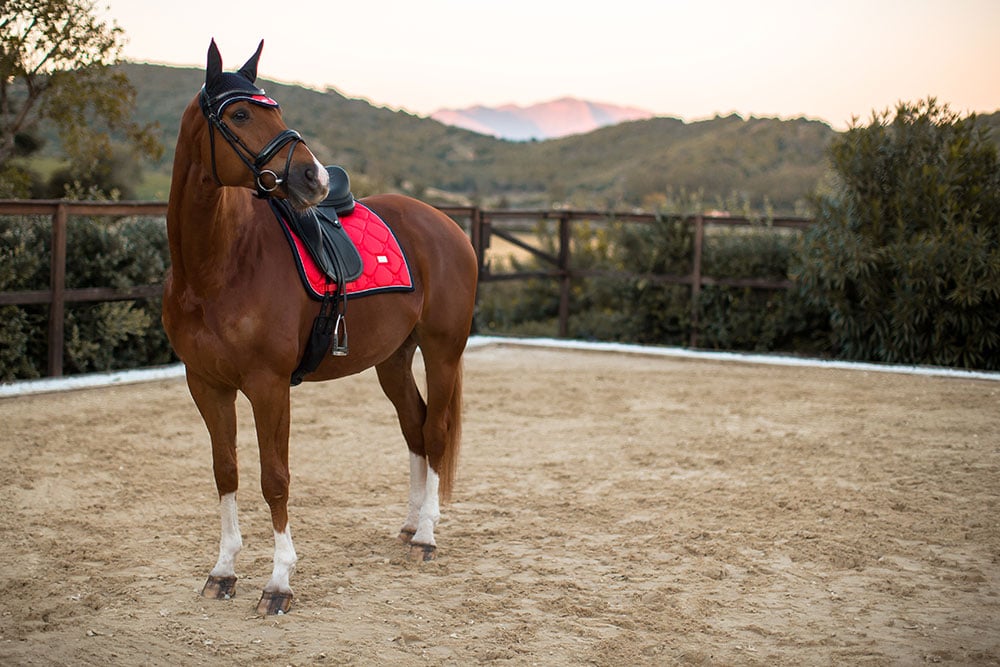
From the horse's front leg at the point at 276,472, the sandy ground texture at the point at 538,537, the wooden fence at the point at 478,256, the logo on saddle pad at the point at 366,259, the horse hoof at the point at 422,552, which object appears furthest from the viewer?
the wooden fence at the point at 478,256

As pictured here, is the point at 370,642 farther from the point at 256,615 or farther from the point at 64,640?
the point at 64,640

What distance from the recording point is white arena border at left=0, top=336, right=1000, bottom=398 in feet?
24.0

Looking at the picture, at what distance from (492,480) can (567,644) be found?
A: 7.03 feet

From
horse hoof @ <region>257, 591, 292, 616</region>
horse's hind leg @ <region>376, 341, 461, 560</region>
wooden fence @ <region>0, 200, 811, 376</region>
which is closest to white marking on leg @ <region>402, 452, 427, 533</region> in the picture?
horse's hind leg @ <region>376, 341, 461, 560</region>

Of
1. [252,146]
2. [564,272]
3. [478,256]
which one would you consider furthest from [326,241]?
[564,272]

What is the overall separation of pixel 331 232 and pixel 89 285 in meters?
5.19

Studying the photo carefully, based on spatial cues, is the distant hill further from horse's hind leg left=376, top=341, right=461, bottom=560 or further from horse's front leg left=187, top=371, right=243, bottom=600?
horse's front leg left=187, top=371, right=243, bottom=600

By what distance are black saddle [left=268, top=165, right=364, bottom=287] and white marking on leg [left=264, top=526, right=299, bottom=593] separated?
38.8 inches

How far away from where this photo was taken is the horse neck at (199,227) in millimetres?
3344

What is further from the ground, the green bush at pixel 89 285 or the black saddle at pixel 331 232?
the black saddle at pixel 331 232

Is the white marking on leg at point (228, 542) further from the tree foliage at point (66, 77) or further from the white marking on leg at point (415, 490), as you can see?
the tree foliage at point (66, 77)

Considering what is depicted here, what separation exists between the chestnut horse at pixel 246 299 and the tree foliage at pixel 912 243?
6614mm

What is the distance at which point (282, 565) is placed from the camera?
3.50 m

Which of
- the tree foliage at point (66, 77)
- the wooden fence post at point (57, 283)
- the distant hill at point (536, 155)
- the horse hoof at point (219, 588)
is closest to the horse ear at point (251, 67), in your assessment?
the horse hoof at point (219, 588)
